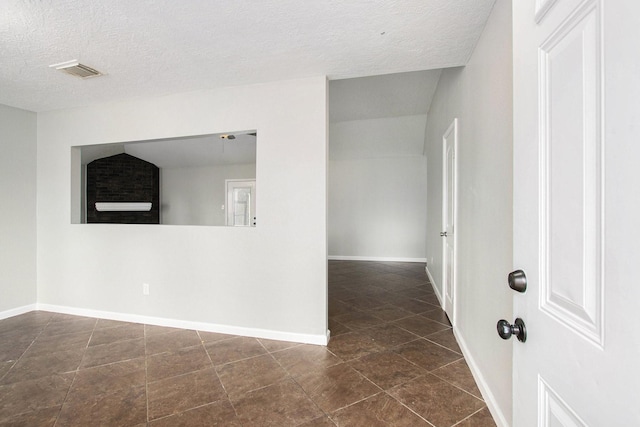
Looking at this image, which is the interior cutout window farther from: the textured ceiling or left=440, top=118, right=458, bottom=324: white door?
left=440, top=118, right=458, bottom=324: white door

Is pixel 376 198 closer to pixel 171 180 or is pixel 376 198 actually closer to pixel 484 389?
pixel 171 180

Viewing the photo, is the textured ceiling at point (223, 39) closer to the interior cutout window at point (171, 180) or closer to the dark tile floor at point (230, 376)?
the interior cutout window at point (171, 180)

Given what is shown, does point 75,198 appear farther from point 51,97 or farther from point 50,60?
point 50,60

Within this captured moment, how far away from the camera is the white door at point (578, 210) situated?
1.48 feet

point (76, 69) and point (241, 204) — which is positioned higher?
point (76, 69)

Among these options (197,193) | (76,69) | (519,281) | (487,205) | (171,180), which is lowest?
(519,281)

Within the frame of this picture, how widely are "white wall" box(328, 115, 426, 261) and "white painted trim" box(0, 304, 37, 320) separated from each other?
550 cm

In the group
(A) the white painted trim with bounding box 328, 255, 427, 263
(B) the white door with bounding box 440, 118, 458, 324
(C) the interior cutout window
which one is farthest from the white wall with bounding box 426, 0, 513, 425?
(A) the white painted trim with bounding box 328, 255, 427, 263

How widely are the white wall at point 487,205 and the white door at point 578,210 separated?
0.89 m

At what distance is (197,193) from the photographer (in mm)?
3898

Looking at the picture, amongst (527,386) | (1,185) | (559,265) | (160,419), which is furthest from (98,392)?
(1,185)

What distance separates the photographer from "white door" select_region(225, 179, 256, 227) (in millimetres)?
2986

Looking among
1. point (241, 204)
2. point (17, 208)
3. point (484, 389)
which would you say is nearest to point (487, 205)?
point (484, 389)

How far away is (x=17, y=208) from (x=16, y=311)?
4.04 ft
